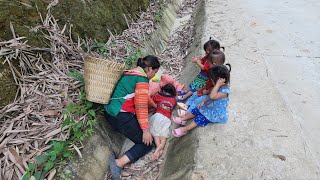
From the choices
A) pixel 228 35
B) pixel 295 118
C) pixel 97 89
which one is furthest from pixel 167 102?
pixel 228 35

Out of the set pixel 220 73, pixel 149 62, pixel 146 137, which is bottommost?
pixel 146 137

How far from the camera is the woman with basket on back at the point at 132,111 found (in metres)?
3.85

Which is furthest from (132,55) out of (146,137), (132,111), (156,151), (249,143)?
(249,143)

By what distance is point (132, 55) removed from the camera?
17.2 feet

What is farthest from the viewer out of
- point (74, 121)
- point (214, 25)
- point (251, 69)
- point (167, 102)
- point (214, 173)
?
point (214, 25)

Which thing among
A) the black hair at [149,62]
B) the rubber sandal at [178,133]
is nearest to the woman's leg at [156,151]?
the rubber sandal at [178,133]

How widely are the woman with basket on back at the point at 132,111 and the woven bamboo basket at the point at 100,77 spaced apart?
10 centimetres

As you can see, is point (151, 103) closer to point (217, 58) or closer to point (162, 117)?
point (162, 117)

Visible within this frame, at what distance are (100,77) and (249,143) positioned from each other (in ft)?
6.44

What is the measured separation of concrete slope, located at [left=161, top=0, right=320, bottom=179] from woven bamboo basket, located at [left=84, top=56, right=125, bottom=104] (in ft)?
→ 3.80

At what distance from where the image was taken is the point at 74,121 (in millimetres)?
3539

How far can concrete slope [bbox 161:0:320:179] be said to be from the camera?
10.5 feet

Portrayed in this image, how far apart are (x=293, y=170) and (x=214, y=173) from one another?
85 centimetres

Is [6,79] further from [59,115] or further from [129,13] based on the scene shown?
[129,13]
